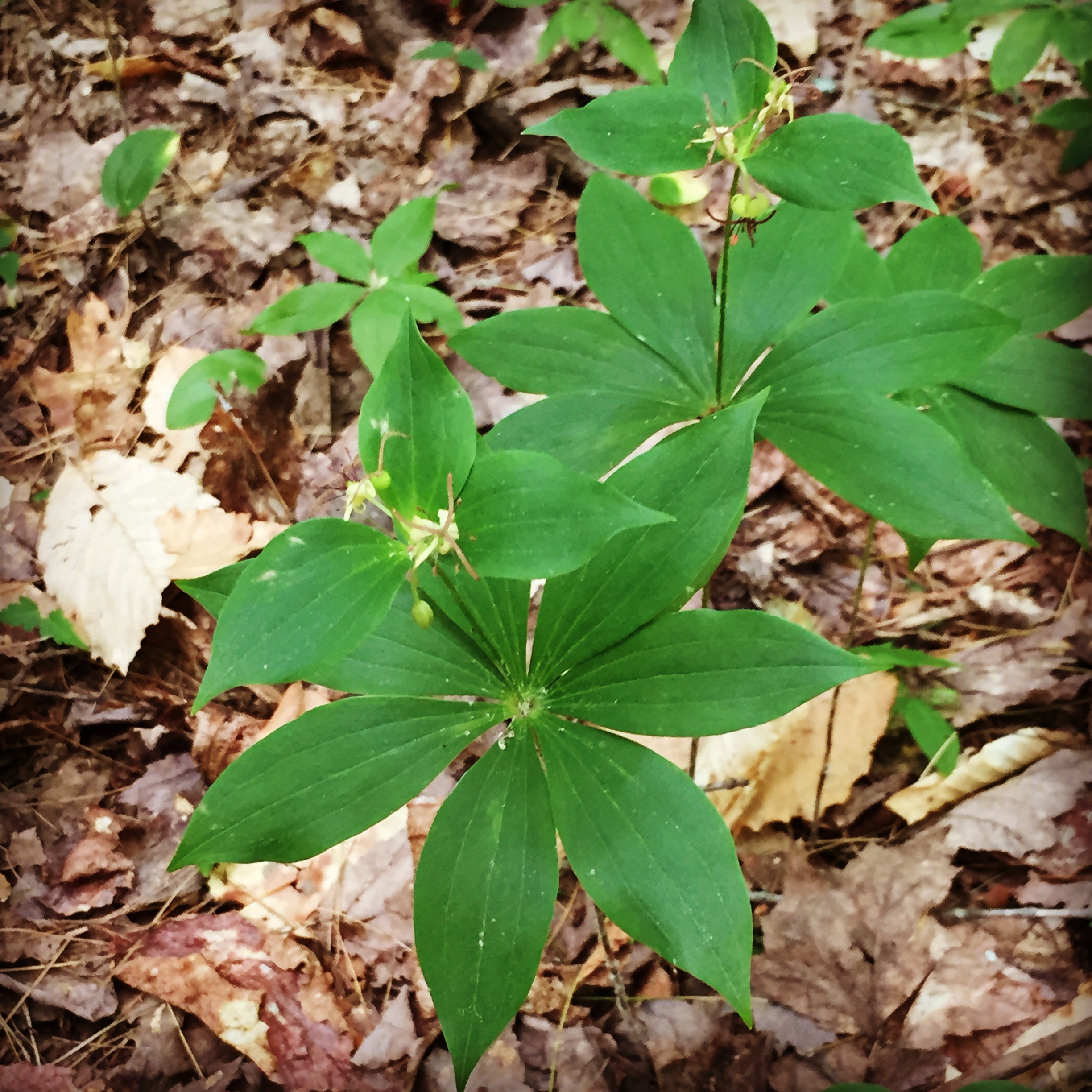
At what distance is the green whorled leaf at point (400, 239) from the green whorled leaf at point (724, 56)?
3.54ft

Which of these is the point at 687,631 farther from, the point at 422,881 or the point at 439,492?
the point at 422,881

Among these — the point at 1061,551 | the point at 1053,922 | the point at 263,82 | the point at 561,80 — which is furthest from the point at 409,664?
the point at 263,82

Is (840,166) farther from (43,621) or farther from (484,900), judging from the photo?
(43,621)

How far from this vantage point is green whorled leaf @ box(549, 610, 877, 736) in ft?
3.32

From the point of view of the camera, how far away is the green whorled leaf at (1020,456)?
147 centimetres

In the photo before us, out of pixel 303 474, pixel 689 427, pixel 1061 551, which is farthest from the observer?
pixel 303 474

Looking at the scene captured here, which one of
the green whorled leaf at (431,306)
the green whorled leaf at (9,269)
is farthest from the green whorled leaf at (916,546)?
the green whorled leaf at (9,269)

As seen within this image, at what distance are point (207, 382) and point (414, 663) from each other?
1.38 meters

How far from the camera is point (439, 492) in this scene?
0.92 metres

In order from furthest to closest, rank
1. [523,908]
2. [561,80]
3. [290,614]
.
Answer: [561,80]
[523,908]
[290,614]

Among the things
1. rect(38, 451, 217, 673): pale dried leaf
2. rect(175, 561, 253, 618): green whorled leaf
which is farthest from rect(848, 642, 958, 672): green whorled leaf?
rect(38, 451, 217, 673): pale dried leaf

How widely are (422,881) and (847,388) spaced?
1064 mm

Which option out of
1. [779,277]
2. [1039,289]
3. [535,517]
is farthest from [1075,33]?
[535,517]

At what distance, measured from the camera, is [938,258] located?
160 centimetres
